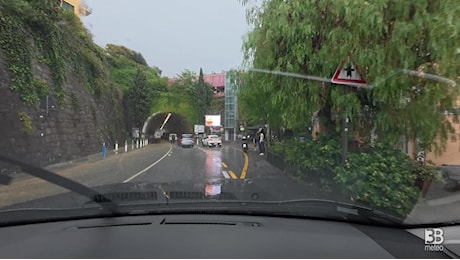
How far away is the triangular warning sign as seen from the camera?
260 inches

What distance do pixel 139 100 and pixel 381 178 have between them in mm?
4945

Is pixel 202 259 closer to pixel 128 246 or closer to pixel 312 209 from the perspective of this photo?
pixel 128 246

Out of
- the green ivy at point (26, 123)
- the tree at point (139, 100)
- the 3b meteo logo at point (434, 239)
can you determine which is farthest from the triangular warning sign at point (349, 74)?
the green ivy at point (26, 123)

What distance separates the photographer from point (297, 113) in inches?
316

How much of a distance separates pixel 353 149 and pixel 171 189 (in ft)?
14.9

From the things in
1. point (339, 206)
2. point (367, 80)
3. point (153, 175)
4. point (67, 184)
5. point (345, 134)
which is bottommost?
point (153, 175)

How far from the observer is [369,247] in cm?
287

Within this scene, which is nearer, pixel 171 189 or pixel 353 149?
pixel 171 189

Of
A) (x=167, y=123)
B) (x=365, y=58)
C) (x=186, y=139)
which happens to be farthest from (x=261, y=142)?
(x=365, y=58)

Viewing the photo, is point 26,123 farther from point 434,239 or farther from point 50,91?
point 434,239

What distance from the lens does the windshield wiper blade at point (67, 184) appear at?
367 cm

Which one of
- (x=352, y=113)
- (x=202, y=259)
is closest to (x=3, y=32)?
(x=352, y=113)

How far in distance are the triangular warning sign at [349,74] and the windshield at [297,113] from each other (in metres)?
0.01

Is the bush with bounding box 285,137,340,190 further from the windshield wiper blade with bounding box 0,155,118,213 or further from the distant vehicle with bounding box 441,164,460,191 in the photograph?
the windshield wiper blade with bounding box 0,155,118,213
